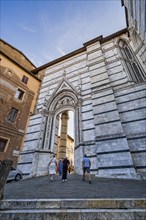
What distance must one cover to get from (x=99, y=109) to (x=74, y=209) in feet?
20.9

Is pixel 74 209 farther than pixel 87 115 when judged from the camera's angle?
No

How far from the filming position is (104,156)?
6.51 meters

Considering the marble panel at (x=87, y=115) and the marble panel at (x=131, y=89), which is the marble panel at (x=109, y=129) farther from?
the marble panel at (x=131, y=89)

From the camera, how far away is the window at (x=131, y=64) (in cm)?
957

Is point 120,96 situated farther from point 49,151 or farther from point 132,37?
point 132,37

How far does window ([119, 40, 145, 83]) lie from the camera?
957 centimetres

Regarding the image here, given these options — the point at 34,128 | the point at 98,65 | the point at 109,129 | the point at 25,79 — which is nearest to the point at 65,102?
the point at 34,128

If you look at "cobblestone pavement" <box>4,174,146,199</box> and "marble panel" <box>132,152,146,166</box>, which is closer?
"cobblestone pavement" <box>4,174,146,199</box>

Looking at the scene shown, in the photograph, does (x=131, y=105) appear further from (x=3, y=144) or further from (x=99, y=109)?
(x=3, y=144)

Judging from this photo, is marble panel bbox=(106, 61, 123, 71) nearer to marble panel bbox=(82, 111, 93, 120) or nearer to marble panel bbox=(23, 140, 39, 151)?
marble panel bbox=(82, 111, 93, 120)

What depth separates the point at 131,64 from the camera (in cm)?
1075

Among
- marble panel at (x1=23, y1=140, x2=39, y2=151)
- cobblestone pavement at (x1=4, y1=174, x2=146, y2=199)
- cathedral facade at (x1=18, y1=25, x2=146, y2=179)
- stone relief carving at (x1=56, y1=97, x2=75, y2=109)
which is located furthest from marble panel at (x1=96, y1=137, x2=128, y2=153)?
marble panel at (x1=23, y1=140, x2=39, y2=151)

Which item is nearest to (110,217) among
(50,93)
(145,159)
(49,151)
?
(145,159)

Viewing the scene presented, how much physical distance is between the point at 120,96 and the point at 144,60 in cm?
421
